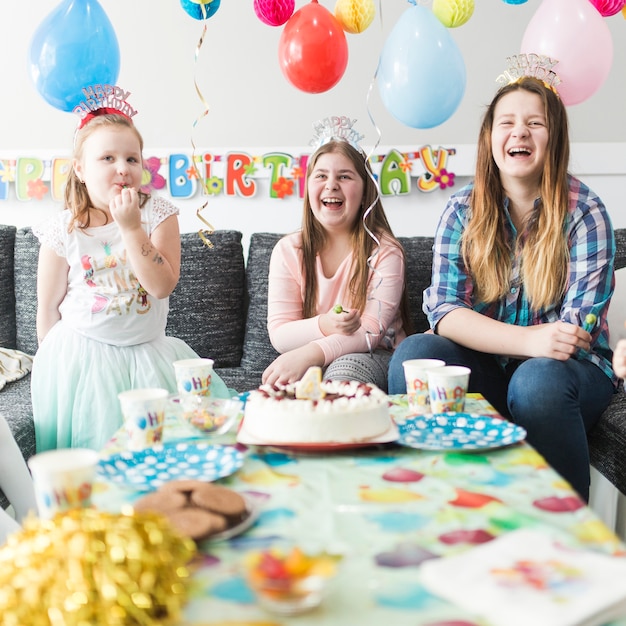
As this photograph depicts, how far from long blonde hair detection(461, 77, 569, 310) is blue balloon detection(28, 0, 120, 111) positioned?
1.12 metres

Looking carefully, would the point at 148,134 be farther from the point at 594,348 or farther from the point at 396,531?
the point at 396,531

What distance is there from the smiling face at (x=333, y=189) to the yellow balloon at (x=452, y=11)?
0.50 metres

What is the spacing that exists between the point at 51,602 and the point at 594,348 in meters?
1.58

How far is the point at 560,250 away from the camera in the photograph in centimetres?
186

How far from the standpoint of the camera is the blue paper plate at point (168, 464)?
1029 mm

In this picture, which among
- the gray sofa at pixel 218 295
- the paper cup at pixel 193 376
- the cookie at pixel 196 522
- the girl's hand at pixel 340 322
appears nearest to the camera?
the cookie at pixel 196 522

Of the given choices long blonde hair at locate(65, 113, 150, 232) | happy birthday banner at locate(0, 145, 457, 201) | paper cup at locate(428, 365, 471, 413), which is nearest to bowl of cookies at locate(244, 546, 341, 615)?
paper cup at locate(428, 365, 471, 413)

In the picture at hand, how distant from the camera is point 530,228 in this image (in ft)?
6.33

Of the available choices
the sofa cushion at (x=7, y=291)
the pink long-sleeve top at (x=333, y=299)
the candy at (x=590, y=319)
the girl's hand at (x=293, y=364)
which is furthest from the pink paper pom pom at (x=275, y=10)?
the candy at (x=590, y=319)

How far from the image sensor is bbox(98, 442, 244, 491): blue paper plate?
40.5 inches

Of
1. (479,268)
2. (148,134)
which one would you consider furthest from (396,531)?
(148,134)

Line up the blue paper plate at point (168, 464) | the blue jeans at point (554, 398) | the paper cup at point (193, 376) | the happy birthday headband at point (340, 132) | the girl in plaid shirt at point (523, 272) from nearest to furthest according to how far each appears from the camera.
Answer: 1. the blue paper plate at point (168, 464)
2. the paper cup at point (193, 376)
3. the blue jeans at point (554, 398)
4. the girl in plaid shirt at point (523, 272)
5. the happy birthday headband at point (340, 132)

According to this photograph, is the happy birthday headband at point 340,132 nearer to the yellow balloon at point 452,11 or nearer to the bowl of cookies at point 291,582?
the yellow balloon at point 452,11

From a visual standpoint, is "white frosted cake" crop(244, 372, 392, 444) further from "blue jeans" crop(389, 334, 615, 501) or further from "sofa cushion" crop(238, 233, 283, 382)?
"sofa cushion" crop(238, 233, 283, 382)
